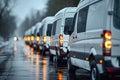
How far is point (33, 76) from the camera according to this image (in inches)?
639

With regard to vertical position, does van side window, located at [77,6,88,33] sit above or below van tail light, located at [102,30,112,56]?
above

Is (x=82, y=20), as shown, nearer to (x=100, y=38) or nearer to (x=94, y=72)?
(x=94, y=72)

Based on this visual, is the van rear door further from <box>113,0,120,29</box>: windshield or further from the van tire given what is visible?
the van tire

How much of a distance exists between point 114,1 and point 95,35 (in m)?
1.24

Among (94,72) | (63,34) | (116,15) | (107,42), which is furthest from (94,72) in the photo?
(63,34)

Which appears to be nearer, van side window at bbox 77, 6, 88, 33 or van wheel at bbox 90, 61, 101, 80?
van wheel at bbox 90, 61, 101, 80

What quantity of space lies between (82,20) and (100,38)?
10.1 ft

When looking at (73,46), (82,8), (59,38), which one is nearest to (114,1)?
(82,8)

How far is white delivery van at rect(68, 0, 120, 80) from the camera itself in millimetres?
11430

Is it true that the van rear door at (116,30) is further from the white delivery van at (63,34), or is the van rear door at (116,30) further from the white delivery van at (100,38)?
the white delivery van at (63,34)

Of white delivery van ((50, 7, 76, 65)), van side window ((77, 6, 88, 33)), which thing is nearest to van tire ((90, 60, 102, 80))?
van side window ((77, 6, 88, 33))

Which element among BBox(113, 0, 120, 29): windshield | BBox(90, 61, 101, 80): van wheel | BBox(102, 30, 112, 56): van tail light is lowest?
BBox(90, 61, 101, 80): van wheel

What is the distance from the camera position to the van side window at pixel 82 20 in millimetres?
14259

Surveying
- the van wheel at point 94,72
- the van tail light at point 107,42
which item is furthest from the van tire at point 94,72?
the van tail light at point 107,42
